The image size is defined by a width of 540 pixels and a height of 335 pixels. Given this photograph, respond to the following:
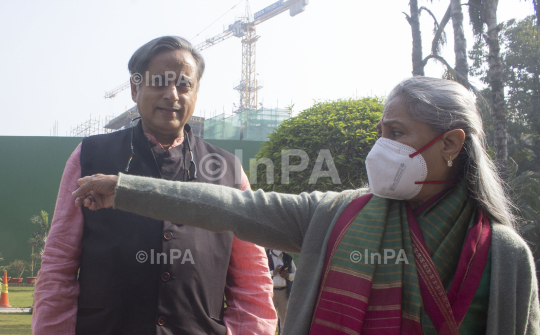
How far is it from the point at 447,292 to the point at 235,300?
960mm

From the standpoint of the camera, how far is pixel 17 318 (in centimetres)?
973

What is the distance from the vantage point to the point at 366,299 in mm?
1441

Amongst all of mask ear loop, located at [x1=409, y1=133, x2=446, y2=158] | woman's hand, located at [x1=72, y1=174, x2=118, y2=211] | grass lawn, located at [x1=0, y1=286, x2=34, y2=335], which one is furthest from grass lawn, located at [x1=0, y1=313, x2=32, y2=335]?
mask ear loop, located at [x1=409, y1=133, x2=446, y2=158]

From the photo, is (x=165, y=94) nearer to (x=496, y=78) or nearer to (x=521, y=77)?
(x=496, y=78)

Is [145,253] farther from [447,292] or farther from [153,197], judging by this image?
[447,292]

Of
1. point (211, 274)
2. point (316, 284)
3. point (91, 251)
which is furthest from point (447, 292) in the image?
point (91, 251)

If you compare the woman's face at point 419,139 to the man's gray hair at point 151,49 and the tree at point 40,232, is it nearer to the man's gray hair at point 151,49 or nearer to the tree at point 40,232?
the man's gray hair at point 151,49

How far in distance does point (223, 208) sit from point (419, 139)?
795mm

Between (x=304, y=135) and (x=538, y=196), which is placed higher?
(x=304, y=135)

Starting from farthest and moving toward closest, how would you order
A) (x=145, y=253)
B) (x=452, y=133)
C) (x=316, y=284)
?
(x=145, y=253) < (x=452, y=133) < (x=316, y=284)

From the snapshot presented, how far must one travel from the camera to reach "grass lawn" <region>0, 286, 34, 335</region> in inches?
315


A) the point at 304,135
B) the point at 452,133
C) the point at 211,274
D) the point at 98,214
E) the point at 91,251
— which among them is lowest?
the point at 211,274

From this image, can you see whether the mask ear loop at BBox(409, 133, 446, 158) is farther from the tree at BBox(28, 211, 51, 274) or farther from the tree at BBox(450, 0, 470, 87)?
the tree at BBox(28, 211, 51, 274)

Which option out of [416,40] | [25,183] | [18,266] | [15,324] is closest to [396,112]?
[416,40]
